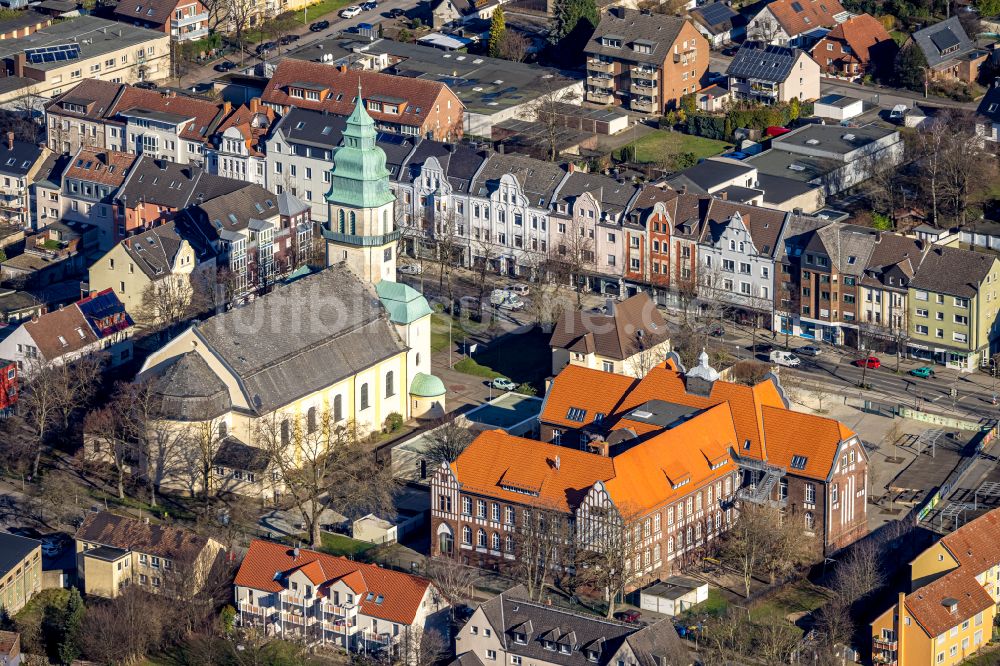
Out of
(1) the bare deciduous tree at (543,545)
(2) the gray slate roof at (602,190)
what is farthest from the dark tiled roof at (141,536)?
(2) the gray slate roof at (602,190)

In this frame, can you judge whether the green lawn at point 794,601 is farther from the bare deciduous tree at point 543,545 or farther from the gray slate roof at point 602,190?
the gray slate roof at point 602,190

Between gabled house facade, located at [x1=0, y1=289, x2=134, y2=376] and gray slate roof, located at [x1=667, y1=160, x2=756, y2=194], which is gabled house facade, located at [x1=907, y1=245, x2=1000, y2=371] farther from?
gabled house facade, located at [x1=0, y1=289, x2=134, y2=376]

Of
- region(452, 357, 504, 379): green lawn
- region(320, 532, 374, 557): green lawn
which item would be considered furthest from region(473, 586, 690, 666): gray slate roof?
region(452, 357, 504, 379): green lawn

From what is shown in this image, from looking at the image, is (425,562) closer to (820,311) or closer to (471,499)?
(471,499)

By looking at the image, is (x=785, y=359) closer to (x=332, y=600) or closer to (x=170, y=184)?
(x=332, y=600)

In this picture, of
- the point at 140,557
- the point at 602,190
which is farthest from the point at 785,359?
the point at 140,557

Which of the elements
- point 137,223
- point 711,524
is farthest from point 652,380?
point 137,223
